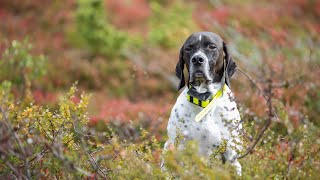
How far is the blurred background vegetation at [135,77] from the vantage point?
13.4 ft

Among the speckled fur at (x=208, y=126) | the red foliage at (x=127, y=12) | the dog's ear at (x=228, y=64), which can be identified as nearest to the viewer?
the speckled fur at (x=208, y=126)

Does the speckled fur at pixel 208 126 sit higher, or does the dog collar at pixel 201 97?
the dog collar at pixel 201 97

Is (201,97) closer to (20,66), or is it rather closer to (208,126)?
(208,126)

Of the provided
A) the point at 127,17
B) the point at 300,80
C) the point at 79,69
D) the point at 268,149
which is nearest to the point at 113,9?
the point at 127,17

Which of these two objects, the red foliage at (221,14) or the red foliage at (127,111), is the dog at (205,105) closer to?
the red foliage at (127,111)

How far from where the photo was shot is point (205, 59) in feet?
14.7

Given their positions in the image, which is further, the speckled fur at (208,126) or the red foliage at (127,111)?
the red foliage at (127,111)

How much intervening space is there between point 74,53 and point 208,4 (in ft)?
16.0

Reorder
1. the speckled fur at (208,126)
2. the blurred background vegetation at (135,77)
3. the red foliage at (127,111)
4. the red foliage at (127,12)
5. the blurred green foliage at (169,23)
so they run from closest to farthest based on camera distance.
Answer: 1. the blurred background vegetation at (135,77)
2. the speckled fur at (208,126)
3. the red foliage at (127,111)
4. the blurred green foliage at (169,23)
5. the red foliage at (127,12)

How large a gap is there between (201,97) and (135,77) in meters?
5.42

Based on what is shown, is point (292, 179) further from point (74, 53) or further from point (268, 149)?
point (74, 53)

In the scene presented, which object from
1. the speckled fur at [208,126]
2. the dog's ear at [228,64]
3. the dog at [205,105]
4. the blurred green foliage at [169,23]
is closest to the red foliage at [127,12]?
the blurred green foliage at [169,23]

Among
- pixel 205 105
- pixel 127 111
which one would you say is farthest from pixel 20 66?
pixel 205 105

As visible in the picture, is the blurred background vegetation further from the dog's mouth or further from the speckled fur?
the dog's mouth
